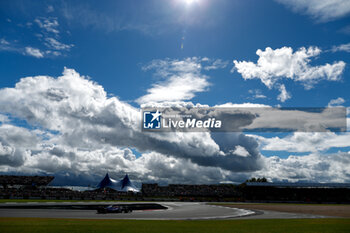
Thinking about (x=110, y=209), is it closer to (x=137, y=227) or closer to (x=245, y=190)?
(x=137, y=227)

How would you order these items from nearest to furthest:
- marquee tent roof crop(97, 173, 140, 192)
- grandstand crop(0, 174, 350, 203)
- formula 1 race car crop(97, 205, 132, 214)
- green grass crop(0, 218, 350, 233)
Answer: green grass crop(0, 218, 350, 233) < formula 1 race car crop(97, 205, 132, 214) < grandstand crop(0, 174, 350, 203) < marquee tent roof crop(97, 173, 140, 192)

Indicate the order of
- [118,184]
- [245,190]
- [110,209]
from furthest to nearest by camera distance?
[245,190]
[118,184]
[110,209]

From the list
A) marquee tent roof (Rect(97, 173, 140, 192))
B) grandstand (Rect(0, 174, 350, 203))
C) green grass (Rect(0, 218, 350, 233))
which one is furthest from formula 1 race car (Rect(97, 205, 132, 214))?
marquee tent roof (Rect(97, 173, 140, 192))

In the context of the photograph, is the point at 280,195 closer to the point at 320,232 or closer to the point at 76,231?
the point at 320,232

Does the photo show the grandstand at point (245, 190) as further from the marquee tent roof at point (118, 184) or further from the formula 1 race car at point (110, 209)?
the formula 1 race car at point (110, 209)

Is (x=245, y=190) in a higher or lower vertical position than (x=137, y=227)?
lower

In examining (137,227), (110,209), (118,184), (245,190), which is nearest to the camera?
(137,227)

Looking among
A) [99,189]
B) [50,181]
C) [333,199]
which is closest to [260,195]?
[333,199]

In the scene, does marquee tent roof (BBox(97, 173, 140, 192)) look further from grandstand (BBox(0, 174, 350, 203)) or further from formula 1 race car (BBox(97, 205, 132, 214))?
formula 1 race car (BBox(97, 205, 132, 214))

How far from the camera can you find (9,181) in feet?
338

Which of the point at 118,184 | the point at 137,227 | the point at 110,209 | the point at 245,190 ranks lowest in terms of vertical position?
the point at 245,190

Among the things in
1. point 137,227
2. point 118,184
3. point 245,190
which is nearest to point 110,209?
point 137,227

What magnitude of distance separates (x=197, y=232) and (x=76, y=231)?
7.74 meters

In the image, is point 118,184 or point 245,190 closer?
point 118,184
